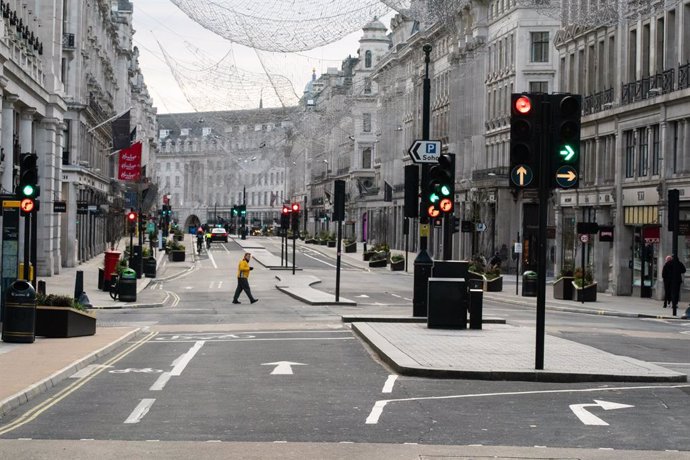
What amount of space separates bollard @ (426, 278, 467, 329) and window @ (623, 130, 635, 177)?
32.3 m

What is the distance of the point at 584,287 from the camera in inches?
2009

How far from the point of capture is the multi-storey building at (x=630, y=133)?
2068 inches

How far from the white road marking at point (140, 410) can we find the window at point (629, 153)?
146 feet

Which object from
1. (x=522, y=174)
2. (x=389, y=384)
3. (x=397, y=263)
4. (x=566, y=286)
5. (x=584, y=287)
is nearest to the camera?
(x=389, y=384)

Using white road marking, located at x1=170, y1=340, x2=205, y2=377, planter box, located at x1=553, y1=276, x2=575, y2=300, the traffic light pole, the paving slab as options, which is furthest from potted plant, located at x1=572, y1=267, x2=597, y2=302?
white road marking, located at x1=170, y1=340, x2=205, y2=377

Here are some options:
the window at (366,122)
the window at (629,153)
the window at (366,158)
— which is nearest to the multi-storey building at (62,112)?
the window at (629,153)

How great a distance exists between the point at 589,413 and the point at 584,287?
1428 inches

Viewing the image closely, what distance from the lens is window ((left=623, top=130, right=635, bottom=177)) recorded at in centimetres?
5809

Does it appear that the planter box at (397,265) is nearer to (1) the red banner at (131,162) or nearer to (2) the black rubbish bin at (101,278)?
(1) the red banner at (131,162)

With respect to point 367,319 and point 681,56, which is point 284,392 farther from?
point 681,56

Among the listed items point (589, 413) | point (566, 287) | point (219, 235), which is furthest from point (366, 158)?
point (589, 413)

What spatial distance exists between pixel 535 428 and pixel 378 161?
133946 mm

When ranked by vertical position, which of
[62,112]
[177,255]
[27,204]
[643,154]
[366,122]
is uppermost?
[366,122]

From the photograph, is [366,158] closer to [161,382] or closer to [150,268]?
[150,268]
